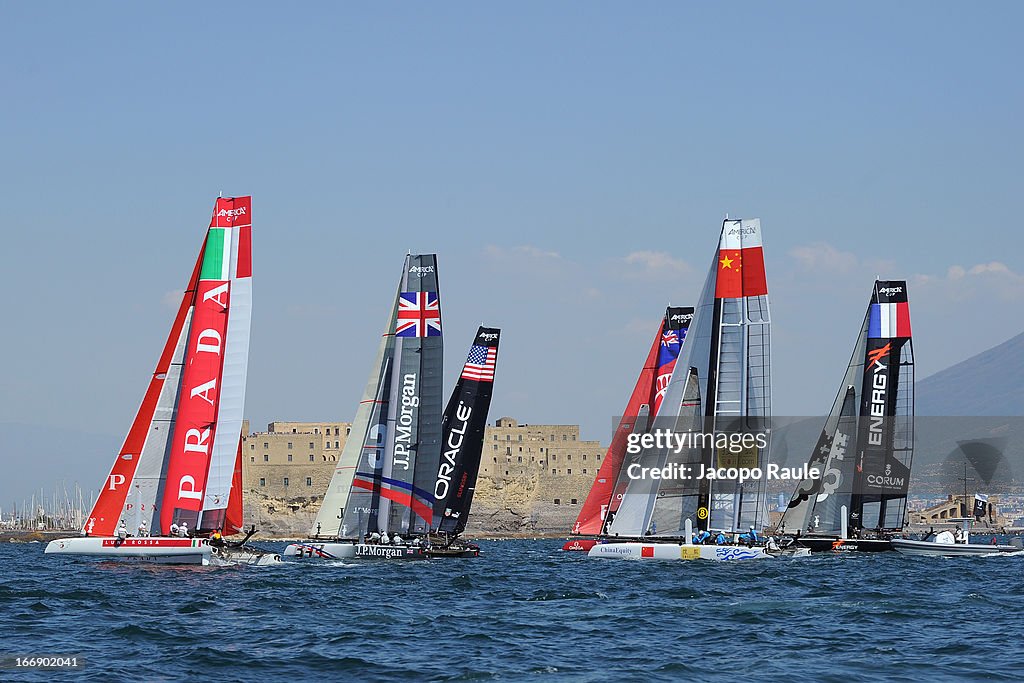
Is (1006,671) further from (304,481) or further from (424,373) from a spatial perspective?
(304,481)

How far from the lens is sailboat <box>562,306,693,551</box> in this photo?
1928 inches

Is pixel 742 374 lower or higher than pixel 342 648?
higher

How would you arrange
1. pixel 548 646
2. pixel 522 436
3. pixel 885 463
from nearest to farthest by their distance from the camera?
pixel 548 646 < pixel 885 463 < pixel 522 436

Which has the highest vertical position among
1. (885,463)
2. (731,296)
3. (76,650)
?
(731,296)

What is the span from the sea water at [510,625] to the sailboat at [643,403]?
1475cm

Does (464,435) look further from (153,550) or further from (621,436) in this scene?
(153,550)

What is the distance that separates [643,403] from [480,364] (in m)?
6.61

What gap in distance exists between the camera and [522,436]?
432 ft

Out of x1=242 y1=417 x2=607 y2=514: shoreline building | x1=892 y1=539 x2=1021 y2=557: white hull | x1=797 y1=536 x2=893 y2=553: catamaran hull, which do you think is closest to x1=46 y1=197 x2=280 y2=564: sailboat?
x1=797 y1=536 x2=893 y2=553: catamaran hull

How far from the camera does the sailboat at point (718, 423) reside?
130 ft

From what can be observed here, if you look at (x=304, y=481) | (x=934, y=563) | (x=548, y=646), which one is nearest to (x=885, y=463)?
(x=934, y=563)

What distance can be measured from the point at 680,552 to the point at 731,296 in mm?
7790

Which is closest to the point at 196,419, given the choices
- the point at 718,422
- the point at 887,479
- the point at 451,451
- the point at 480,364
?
the point at 451,451

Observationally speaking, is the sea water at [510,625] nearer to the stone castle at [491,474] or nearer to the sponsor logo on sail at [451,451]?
the sponsor logo on sail at [451,451]
